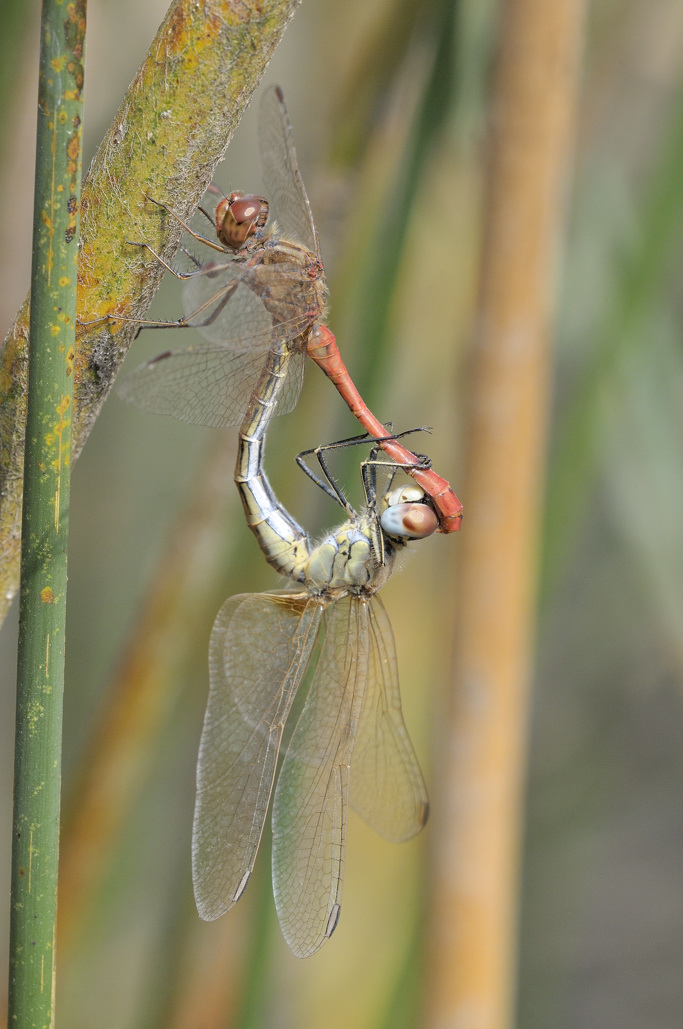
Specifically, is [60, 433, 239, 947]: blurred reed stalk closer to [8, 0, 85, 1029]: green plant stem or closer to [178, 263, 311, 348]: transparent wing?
[178, 263, 311, 348]: transparent wing

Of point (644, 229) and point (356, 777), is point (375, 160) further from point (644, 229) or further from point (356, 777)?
point (356, 777)

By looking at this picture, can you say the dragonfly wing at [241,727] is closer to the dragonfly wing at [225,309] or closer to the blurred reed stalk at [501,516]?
the blurred reed stalk at [501,516]

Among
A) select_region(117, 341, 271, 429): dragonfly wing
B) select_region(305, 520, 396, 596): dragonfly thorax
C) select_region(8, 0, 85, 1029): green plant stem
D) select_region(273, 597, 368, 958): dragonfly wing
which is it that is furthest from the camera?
select_region(305, 520, 396, 596): dragonfly thorax

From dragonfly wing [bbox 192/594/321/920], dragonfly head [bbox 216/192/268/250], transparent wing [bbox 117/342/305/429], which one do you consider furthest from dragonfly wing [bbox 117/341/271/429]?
dragonfly wing [bbox 192/594/321/920]

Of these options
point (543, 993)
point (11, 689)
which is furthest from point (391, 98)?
point (543, 993)

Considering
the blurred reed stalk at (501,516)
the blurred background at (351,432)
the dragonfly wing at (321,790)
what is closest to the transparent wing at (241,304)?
the blurred background at (351,432)
